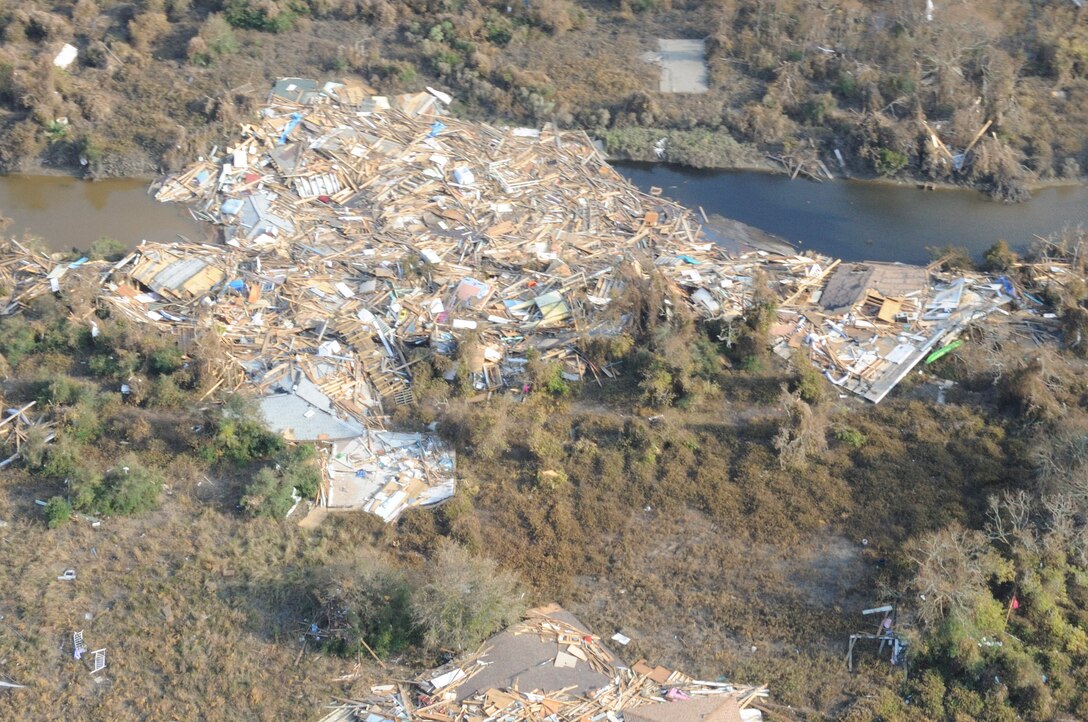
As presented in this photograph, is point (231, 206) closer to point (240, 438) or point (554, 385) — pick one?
point (240, 438)

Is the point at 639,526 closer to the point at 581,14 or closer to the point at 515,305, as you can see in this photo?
the point at 515,305

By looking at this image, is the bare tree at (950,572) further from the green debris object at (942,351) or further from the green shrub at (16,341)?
the green shrub at (16,341)

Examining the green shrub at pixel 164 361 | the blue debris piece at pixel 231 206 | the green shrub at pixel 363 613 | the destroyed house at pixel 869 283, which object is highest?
the blue debris piece at pixel 231 206

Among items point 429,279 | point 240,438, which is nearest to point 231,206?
point 429,279

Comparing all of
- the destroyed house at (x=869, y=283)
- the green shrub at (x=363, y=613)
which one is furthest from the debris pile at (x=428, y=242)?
Result: the green shrub at (x=363, y=613)

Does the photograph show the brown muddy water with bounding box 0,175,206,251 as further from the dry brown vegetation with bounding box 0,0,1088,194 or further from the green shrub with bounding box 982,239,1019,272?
the green shrub with bounding box 982,239,1019,272

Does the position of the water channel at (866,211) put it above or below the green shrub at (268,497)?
above

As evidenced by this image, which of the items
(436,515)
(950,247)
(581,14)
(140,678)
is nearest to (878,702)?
(436,515)
